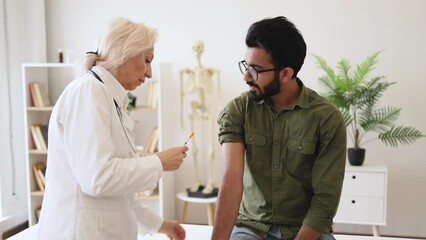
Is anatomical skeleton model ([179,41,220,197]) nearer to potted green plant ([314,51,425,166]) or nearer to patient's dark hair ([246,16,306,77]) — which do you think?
potted green plant ([314,51,425,166])

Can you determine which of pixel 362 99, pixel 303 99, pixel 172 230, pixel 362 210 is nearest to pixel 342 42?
pixel 362 99

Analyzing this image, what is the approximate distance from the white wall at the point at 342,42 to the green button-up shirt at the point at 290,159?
6.53ft

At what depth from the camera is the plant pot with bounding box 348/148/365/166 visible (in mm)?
3176

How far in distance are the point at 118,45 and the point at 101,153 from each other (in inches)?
15.1

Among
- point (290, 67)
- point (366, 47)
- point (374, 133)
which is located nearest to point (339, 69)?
point (366, 47)

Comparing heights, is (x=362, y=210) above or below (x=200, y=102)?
below

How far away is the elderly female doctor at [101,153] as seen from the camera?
4.42 ft

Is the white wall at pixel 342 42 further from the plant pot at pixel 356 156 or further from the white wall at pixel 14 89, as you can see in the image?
the white wall at pixel 14 89

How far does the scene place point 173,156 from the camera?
1.52 m

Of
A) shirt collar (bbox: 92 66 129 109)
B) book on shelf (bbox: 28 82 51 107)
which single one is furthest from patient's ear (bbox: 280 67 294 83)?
book on shelf (bbox: 28 82 51 107)

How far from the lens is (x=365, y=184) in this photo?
3.08 m

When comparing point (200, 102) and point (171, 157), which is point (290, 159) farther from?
point (200, 102)

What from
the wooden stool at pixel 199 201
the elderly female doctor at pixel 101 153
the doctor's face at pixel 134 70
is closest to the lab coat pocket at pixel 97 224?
the elderly female doctor at pixel 101 153

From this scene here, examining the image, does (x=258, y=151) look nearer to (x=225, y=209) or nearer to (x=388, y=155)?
(x=225, y=209)
